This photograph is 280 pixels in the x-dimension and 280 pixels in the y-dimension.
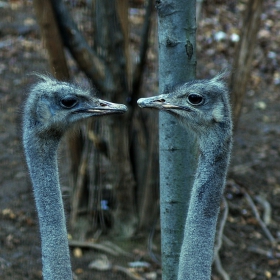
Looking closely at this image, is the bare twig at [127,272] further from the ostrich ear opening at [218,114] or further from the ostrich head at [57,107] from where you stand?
the ostrich ear opening at [218,114]

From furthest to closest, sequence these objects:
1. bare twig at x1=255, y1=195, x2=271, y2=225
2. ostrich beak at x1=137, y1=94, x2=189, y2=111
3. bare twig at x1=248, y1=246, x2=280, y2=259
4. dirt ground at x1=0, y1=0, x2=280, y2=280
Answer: bare twig at x1=255, y1=195, x2=271, y2=225 < bare twig at x1=248, y1=246, x2=280, y2=259 < dirt ground at x1=0, y1=0, x2=280, y2=280 < ostrich beak at x1=137, y1=94, x2=189, y2=111

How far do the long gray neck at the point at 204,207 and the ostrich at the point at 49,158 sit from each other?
550 millimetres

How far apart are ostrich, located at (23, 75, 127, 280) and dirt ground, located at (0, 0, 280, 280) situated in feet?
0.64

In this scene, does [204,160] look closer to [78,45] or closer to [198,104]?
[198,104]

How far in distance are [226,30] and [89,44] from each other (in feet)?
18.4

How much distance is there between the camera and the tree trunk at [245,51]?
5.91 meters

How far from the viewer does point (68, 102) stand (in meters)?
3.49

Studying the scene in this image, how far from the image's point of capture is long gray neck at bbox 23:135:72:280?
327 cm

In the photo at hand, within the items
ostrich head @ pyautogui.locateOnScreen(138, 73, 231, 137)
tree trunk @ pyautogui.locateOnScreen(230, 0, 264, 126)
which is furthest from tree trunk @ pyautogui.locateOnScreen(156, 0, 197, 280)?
tree trunk @ pyautogui.locateOnScreen(230, 0, 264, 126)

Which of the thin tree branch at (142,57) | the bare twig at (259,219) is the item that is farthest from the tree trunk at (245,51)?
the bare twig at (259,219)

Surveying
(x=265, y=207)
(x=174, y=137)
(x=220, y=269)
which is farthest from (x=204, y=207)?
(x=265, y=207)

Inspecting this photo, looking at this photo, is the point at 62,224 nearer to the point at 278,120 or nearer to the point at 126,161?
the point at 126,161

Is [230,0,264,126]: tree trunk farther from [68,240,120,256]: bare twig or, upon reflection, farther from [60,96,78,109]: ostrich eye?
[60,96,78,109]: ostrich eye

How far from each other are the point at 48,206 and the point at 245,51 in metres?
3.38
